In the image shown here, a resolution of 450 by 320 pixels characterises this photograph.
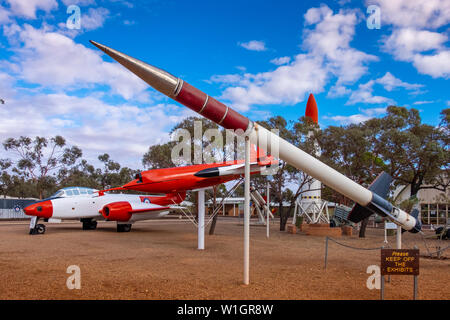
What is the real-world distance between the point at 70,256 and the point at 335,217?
24386 millimetres

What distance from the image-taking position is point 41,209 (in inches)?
673

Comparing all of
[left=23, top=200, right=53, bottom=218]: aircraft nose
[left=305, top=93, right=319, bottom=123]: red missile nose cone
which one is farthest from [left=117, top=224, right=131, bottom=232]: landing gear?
[left=305, top=93, right=319, bottom=123]: red missile nose cone

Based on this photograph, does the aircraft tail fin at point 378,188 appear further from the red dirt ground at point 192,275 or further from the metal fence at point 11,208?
the metal fence at point 11,208

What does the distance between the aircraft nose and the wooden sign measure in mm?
16143

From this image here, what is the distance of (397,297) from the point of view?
6.60 metres

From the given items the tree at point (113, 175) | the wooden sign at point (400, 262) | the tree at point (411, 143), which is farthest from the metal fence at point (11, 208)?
the wooden sign at point (400, 262)

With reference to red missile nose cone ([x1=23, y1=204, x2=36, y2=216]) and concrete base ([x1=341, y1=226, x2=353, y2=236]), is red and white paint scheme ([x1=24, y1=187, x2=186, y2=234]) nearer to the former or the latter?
red missile nose cone ([x1=23, y1=204, x2=36, y2=216])

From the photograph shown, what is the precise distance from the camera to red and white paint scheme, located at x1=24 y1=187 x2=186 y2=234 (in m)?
17.4

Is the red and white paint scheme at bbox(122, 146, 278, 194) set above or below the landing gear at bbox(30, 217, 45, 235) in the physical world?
above

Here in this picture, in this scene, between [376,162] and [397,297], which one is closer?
[397,297]

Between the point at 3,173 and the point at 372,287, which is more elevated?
the point at 3,173

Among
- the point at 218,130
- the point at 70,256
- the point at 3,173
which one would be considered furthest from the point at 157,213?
the point at 3,173

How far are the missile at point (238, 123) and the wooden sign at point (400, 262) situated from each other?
2.90 m
